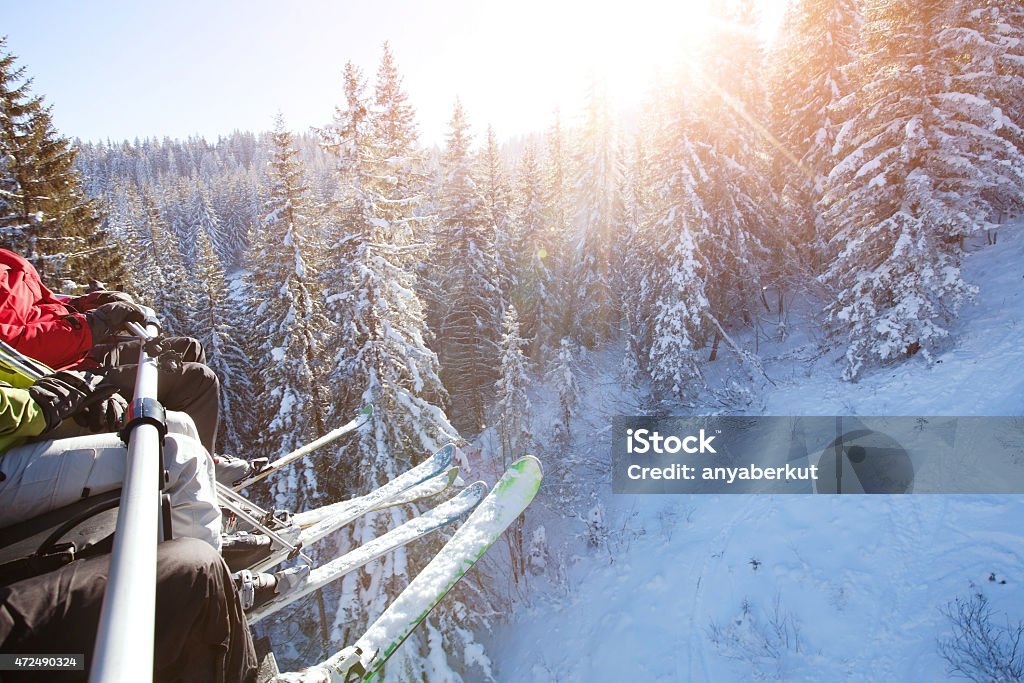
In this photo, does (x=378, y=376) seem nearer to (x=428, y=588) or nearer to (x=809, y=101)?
(x=428, y=588)

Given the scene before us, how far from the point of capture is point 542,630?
14070 mm

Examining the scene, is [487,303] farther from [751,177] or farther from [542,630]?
[542,630]

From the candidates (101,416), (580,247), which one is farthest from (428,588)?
(580,247)

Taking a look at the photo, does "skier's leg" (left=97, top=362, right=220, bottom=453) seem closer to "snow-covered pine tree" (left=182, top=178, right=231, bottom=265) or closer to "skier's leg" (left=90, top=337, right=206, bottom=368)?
"skier's leg" (left=90, top=337, right=206, bottom=368)

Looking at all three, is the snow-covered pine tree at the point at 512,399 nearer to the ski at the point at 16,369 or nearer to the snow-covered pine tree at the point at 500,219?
the snow-covered pine tree at the point at 500,219

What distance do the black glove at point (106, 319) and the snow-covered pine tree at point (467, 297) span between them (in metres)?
19.0

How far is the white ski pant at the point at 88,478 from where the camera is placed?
7.61 feet

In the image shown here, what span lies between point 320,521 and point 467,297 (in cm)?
1801

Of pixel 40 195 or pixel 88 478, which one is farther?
pixel 40 195

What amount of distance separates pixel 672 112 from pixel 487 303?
1077 centimetres

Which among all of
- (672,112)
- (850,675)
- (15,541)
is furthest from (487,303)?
(15,541)

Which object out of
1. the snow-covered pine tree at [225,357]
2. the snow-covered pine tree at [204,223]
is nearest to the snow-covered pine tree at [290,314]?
the snow-covered pine tree at [225,357]

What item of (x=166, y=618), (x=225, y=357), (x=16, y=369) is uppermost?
(x=16, y=369)

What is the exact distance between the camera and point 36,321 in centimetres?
331
